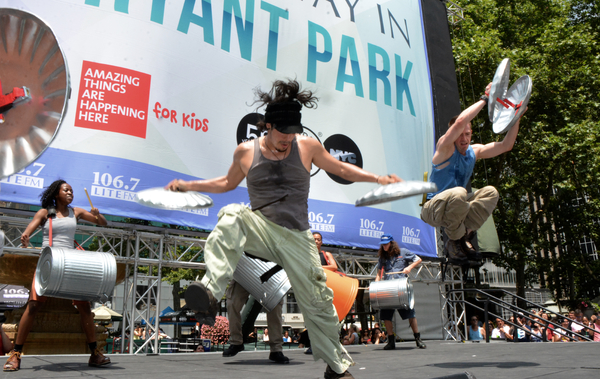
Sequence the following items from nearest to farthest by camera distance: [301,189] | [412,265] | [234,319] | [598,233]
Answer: [301,189] → [234,319] → [412,265] → [598,233]

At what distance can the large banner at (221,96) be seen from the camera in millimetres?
6918

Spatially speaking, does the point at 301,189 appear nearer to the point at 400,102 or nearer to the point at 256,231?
the point at 256,231

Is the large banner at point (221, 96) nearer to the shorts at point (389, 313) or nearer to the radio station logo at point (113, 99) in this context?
the radio station logo at point (113, 99)

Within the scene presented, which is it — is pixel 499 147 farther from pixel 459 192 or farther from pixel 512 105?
pixel 459 192

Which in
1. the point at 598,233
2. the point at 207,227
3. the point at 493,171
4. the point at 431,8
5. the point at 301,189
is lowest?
the point at 301,189

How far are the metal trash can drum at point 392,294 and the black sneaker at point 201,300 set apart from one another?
444cm

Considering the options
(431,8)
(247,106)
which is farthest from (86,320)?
(431,8)

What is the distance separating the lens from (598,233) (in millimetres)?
20984

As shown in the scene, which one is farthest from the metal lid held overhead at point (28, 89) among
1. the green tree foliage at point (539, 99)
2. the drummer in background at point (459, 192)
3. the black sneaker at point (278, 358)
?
the green tree foliage at point (539, 99)

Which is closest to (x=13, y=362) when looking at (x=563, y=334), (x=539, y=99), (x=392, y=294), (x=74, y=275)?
(x=74, y=275)

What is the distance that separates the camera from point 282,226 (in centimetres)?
278

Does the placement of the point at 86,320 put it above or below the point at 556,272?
below

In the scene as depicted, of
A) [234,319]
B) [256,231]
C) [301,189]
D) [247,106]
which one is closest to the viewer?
[256,231]

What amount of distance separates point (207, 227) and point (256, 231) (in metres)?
5.27
